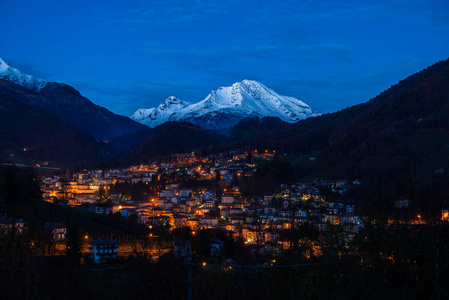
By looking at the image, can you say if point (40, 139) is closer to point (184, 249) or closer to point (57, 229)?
point (57, 229)

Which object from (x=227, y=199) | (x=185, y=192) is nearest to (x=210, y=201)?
(x=227, y=199)

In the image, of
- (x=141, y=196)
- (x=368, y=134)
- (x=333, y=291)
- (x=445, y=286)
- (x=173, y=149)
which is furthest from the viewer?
(x=173, y=149)

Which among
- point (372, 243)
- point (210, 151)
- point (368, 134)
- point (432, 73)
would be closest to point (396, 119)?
point (368, 134)

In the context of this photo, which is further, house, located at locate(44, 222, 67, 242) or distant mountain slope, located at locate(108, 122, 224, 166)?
distant mountain slope, located at locate(108, 122, 224, 166)

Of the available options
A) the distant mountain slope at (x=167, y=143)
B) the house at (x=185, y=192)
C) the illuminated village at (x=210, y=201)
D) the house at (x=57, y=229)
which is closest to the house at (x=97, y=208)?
the illuminated village at (x=210, y=201)

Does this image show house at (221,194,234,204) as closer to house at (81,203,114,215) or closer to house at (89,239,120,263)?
house at (81,203,114,215)

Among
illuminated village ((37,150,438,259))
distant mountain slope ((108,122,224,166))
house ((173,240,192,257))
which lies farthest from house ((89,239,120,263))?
distant mountain slope ((108,122,224,166))

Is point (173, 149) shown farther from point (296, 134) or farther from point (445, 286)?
point (445, 286)
